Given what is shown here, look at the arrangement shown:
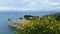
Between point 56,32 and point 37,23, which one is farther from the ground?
point 37,23

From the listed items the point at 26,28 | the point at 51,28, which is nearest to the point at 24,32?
the point at 26,28

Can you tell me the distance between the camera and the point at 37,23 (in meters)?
2.40

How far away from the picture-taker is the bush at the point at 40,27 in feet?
7.82

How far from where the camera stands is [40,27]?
2.38m

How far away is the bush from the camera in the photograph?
238 cm

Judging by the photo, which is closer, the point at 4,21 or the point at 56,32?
the point at 56,32

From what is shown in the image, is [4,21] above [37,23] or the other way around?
the other way around

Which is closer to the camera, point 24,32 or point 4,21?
point 24,32

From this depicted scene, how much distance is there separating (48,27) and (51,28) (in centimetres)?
5

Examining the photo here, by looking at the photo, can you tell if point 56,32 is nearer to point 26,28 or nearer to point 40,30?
point 40,30

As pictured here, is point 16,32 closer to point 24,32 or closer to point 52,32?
point 24,32

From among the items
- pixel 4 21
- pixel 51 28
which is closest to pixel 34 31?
pixel 51 28

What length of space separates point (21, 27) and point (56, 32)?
526 millimetres

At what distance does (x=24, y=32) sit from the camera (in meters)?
2.43
